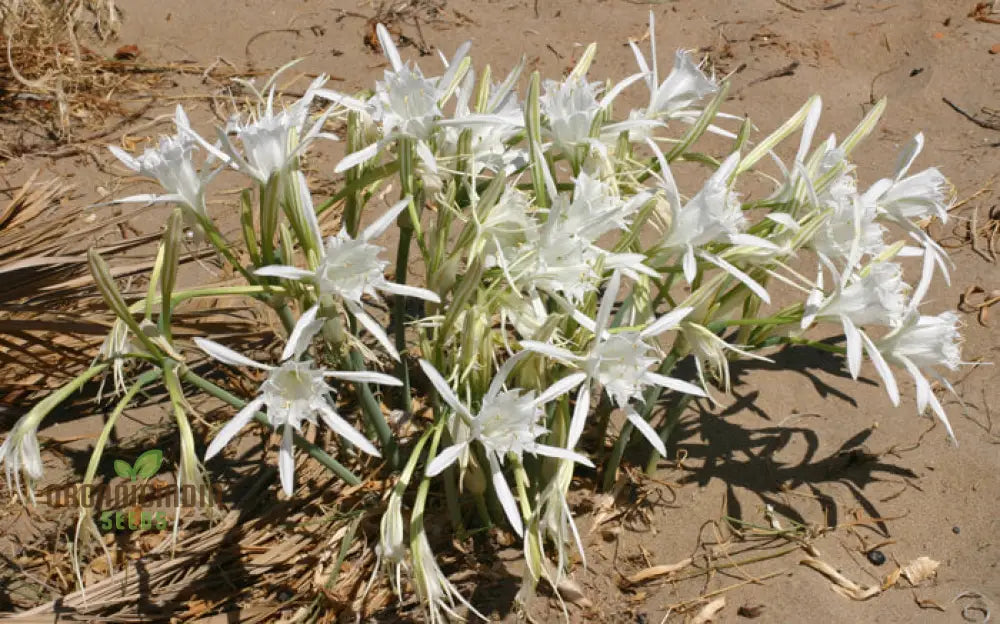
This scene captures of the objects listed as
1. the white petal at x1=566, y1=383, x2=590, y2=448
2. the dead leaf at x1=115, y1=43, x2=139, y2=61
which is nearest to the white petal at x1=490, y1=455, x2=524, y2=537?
the white petal at x1=566, y1=383, x2=590, y2=448

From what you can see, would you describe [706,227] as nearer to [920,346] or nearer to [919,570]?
[920,346]

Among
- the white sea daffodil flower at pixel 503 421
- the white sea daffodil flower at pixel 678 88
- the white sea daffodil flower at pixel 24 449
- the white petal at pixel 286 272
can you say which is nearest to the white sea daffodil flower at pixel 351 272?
the white petal at pixel 286 272

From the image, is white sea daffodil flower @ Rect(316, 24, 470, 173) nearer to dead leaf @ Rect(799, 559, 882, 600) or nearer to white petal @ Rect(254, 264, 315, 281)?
white petal @ Rect(254, 264, 315, 281)

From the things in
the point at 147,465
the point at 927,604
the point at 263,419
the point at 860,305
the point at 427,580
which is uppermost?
the point at 860,305

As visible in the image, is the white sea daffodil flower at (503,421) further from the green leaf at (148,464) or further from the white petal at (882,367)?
the green leaf at (148,464)

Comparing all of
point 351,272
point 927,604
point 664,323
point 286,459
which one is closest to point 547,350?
point 664,323

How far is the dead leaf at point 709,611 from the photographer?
148cm

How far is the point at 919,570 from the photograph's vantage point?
1543 millimetres

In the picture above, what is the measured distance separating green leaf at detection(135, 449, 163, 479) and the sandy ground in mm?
265

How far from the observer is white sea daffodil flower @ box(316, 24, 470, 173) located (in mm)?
1212

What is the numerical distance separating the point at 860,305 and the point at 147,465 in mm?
1384

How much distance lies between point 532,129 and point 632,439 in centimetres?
74

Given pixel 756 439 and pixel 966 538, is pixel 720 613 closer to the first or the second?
pixel 756 439

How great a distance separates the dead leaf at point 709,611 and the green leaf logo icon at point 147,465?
110 cm
